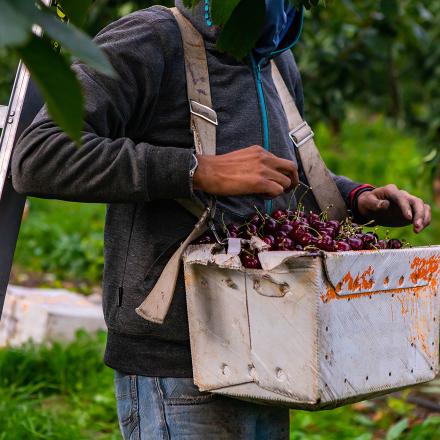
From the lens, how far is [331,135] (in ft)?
41.2

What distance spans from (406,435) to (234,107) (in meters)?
2.57

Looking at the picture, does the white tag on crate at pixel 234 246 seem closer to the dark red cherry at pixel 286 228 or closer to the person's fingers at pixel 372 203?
the dark red cherry at pixel 286 228

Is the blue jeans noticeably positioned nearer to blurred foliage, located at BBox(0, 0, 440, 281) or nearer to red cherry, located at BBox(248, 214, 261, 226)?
red cherry, located at BBox(248, 214, 261, 226)

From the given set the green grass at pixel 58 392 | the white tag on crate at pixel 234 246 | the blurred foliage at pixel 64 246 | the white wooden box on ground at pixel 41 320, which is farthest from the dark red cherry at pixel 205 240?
the blurred foliage at pixel 64 246

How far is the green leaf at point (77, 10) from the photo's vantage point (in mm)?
1113

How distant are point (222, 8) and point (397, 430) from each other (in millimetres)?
3020

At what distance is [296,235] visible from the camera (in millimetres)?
1674

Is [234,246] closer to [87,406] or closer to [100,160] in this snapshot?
[100,160]

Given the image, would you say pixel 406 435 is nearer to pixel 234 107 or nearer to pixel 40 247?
pixel 234 107

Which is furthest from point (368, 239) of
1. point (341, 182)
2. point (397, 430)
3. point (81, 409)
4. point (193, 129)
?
point (81, 409)

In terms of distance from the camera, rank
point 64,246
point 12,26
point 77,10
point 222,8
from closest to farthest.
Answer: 1. point 12,26
2. point 77,10
3. point 222,8
4. point 64,246

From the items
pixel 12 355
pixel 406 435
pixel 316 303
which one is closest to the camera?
pixel 316 303

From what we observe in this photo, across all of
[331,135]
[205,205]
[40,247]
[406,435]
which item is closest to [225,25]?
[205,205]

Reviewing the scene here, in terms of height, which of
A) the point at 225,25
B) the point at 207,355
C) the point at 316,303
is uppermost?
the point at 225,25
